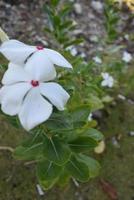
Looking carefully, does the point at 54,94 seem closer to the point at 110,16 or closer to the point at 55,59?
the point at 55,59

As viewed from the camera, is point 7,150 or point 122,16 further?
point 122,16

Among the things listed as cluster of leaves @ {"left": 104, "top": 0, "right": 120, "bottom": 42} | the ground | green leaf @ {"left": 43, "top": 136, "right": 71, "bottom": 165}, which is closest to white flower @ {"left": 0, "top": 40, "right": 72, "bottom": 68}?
green leaf @ {"left": 43, "top": 136, "right": 71, "bottom": 165}

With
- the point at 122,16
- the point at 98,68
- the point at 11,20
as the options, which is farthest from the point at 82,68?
the point at 122,16

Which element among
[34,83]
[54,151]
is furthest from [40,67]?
[54,151]

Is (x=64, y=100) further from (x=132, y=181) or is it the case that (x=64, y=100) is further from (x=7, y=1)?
(x=7, y=1)

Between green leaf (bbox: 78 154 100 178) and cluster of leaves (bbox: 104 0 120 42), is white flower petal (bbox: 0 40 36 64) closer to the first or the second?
green leaf (bbox: 78 154 100 178)

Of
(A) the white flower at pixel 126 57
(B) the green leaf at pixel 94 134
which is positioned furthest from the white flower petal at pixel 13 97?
(A) the white flower at pixel 126 57

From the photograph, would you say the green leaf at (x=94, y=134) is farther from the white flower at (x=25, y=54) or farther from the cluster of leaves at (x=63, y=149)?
the white flower at (x=25, y=54)
